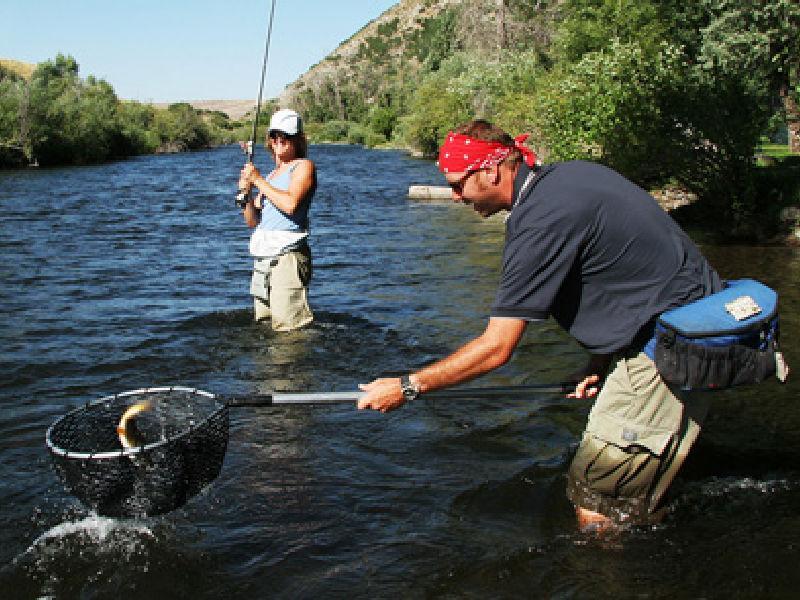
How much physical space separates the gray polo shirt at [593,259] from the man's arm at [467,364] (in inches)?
3.2

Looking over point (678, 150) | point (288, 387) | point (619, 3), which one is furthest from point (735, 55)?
point (288, 387)

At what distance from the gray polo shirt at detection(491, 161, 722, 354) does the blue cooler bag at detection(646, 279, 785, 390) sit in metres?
0.11

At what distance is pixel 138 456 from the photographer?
4156 mm

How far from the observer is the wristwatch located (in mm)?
4082

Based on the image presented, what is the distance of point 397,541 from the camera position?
493cm

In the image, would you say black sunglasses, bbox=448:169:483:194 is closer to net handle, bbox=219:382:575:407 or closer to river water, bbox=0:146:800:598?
net handle, bbox=219:382:575:407

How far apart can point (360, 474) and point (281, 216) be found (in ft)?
10.5

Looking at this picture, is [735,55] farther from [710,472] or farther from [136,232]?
[710,472]

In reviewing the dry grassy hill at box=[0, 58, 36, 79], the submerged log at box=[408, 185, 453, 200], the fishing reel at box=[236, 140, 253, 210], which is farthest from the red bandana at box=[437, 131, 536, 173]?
the dry grassy hill at box=[0, 58, 36, 79]

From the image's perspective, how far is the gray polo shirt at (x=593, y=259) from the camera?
381cm

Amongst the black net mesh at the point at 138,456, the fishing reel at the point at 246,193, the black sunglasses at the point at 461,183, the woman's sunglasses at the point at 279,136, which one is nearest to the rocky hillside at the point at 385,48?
the fishing reel at the point at 246,193

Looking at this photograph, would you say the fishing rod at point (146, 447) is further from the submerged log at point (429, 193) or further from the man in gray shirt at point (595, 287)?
the submerged log at point (429, 193)

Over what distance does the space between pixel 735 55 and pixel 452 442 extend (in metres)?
17.5

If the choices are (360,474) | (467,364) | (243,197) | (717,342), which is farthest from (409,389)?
(243,197)
